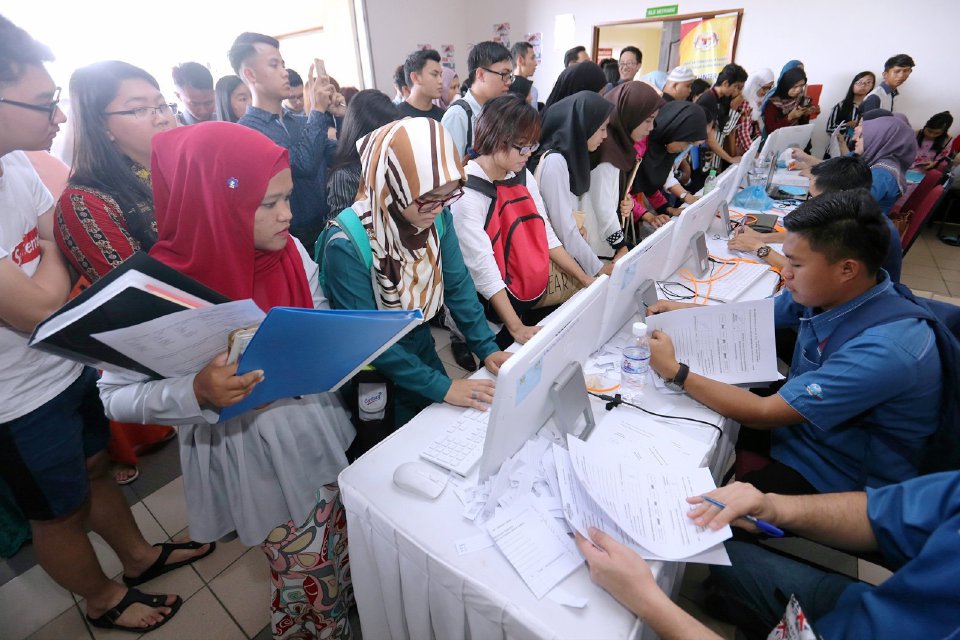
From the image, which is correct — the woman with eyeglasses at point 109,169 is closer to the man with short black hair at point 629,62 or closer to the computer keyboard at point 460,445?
the computer keyboard at point 460,445

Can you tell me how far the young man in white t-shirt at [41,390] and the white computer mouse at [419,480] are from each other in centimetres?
83

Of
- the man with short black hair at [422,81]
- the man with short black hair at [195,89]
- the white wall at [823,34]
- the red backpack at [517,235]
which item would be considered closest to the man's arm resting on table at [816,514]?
the red backpack at [517,235]

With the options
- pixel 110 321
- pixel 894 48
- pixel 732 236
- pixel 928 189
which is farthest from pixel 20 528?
pixel 894 48

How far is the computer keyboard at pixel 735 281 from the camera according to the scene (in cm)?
183

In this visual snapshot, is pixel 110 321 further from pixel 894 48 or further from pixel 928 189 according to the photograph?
pixel 894 48

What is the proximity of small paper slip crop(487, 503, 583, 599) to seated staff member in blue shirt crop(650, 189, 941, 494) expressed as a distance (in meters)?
0.59

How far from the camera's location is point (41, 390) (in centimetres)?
110

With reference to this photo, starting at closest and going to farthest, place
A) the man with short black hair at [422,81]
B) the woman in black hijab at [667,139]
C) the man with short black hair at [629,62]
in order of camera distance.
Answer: the woman in black hijab at [667,139] < the man with short black hair at [422,81] < the man with short black hair at [629,62]

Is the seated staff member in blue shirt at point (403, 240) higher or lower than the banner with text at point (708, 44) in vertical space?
lower

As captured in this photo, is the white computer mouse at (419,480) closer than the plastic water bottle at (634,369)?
Yes

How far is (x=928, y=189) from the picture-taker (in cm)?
291

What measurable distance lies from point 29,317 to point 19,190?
37 cm

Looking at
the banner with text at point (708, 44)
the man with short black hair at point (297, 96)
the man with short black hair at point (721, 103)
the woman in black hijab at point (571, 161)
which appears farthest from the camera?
the banner with text at point (708, 44)

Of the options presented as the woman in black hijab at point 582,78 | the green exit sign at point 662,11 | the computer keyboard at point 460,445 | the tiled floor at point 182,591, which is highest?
the green exit sign at point 662,11
